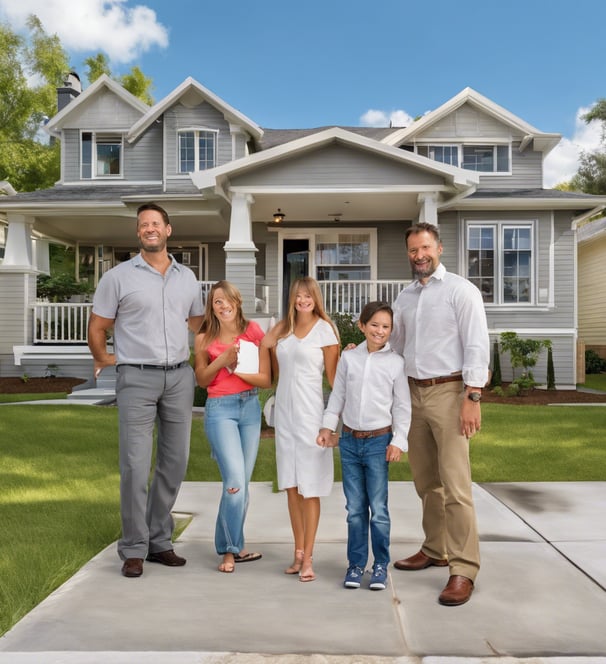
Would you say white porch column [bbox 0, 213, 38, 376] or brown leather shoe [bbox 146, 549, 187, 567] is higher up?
white porch column [bbox 0, 213, 38, 376]

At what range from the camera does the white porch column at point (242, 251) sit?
45.4 ft

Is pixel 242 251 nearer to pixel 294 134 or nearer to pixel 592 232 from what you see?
pixel 294 134

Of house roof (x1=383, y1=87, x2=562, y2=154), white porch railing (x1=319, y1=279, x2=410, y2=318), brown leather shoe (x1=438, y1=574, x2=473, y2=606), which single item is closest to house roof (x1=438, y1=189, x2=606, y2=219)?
house roof (x1=383, y1=87, x2=562, y2=154)

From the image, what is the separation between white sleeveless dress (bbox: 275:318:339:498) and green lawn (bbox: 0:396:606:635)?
1470 mm

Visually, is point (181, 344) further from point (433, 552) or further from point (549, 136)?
point (549, 136)

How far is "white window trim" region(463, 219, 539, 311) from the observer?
1628cm

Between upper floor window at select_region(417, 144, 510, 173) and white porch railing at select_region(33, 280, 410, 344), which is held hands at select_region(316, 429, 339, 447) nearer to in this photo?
white porch railing at select_region(33, 280, 410, 344)

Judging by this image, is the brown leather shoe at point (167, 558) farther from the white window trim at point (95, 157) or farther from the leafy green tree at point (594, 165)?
the leafy green tree at point (594, 165)

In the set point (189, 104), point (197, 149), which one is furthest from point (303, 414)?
point (189, 104)

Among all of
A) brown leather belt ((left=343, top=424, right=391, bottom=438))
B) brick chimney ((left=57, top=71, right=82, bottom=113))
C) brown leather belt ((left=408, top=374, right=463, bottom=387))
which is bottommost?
brown leather belt ((left=343, top=424, right=391, bottom=438))

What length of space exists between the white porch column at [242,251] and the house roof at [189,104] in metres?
3.82

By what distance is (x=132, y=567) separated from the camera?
406 centimetres

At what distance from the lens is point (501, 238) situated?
16312mm

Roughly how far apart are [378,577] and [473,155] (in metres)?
15.0
